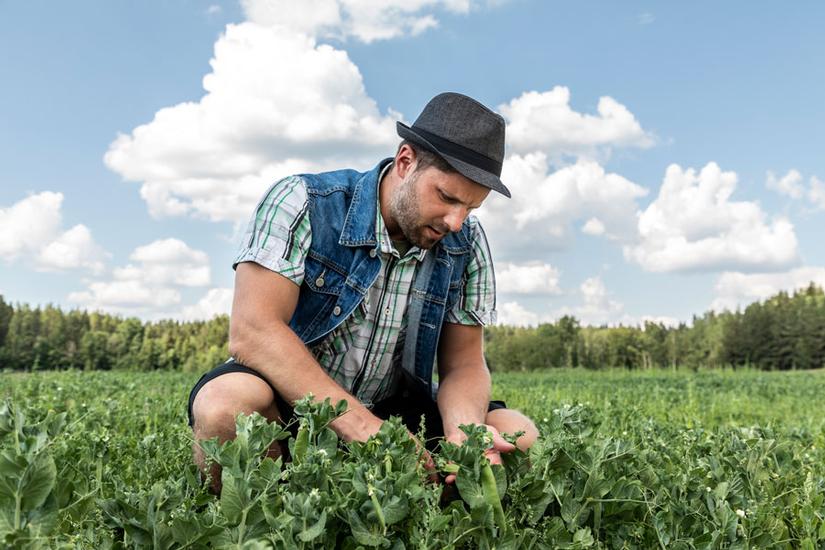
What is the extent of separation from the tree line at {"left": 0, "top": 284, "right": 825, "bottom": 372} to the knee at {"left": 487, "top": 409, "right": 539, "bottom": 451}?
86.7 feet

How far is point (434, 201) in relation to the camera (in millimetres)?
3066

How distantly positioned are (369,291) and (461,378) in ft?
2.04

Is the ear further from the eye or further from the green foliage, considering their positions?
the green foliage

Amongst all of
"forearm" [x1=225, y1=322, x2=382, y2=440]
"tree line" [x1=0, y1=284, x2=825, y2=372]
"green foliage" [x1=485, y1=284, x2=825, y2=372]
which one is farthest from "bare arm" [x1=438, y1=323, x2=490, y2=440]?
"green foliage" [x1=485, y1=284, x2=825, y2=372]

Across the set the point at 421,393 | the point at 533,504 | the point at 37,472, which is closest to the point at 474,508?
the point at 533,504

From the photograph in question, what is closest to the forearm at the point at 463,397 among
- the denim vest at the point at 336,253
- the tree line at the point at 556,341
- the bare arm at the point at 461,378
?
the bare arm at the point at 461,378

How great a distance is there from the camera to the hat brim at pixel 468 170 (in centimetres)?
299

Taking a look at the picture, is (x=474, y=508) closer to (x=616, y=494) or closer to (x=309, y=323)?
(x=616, y=494)

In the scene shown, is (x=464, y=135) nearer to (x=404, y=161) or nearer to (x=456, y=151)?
(x=456, y=151)

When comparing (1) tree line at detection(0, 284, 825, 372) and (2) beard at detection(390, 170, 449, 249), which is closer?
(2) beard at detection(390, 170, 449, 249)

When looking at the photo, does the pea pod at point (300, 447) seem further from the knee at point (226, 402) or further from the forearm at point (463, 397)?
the forearm at point (463, 397)

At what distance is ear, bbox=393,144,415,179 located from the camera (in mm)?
3184

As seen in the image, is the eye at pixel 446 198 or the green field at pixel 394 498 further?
the eye at pixel 446 198

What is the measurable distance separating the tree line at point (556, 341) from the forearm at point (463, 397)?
86.1 ft
